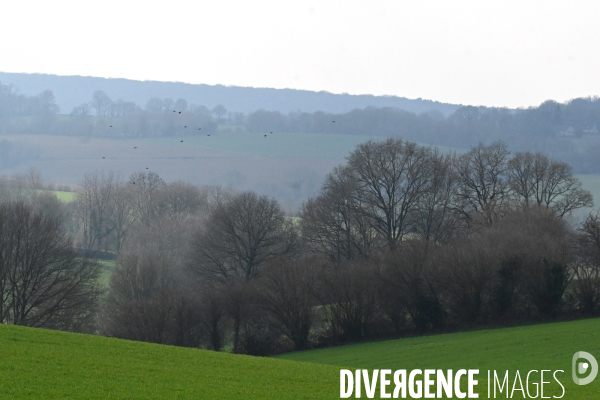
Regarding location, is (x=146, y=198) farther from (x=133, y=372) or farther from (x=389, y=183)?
(x=133, y=372)

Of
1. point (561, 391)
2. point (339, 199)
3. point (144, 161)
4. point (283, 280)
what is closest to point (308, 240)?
point (339, 199)

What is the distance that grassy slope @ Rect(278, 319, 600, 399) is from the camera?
33.0m

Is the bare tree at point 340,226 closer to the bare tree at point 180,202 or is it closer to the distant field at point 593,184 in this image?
the bare tree at point 180,202

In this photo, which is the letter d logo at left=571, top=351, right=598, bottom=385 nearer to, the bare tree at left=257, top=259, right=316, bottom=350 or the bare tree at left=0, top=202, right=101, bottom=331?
the bare tree at left=257, top=259, right=316, bottom=350

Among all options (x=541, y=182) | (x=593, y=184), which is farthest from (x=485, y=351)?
(x=593, y=184)

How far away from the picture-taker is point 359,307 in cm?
5078

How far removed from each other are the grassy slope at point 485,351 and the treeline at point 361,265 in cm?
404

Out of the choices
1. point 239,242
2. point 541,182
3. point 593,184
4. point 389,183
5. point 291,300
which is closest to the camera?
point 291,300

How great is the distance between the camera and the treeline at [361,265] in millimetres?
48688

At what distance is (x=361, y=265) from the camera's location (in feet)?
179

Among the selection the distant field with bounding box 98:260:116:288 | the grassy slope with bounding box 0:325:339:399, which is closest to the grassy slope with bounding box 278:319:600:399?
the grassy slope with bounding box 0:325:339:399

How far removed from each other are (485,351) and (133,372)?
2034 centimetres

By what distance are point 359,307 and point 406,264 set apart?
436 centimetres

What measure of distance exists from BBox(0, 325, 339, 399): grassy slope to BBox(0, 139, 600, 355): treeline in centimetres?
2183
